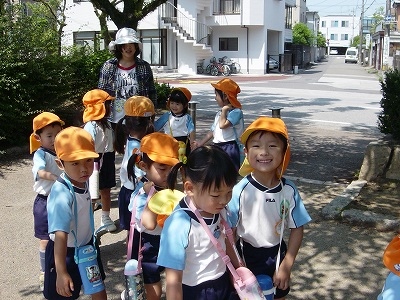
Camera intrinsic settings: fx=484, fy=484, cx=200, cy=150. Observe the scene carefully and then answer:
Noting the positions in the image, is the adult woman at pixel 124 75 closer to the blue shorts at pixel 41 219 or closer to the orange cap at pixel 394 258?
the blue shorts at pixel 41 219

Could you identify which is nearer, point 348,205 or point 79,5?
point 348,205

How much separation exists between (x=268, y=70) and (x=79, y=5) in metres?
13.3

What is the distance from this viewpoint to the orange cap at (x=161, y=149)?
269 cm

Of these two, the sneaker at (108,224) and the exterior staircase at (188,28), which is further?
the exterior staircase at (188,28)

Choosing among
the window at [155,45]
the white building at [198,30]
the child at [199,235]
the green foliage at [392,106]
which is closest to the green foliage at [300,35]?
the white building at [198,30]

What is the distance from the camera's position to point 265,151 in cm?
247

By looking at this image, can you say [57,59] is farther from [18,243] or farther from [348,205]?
[348,205]

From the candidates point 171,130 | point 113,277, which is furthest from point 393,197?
point 113,277

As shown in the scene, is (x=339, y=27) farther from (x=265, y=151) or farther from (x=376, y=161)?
(x=265, y=151)

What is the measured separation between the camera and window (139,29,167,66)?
30469mm

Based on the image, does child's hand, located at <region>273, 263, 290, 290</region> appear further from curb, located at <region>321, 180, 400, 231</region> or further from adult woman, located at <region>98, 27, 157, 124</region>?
adult woman, located at <region>98, 27, 157, 124</region>

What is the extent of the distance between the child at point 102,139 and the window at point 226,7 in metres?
27.8

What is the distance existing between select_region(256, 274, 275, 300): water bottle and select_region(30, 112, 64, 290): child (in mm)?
1702

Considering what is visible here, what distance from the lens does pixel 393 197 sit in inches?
215
